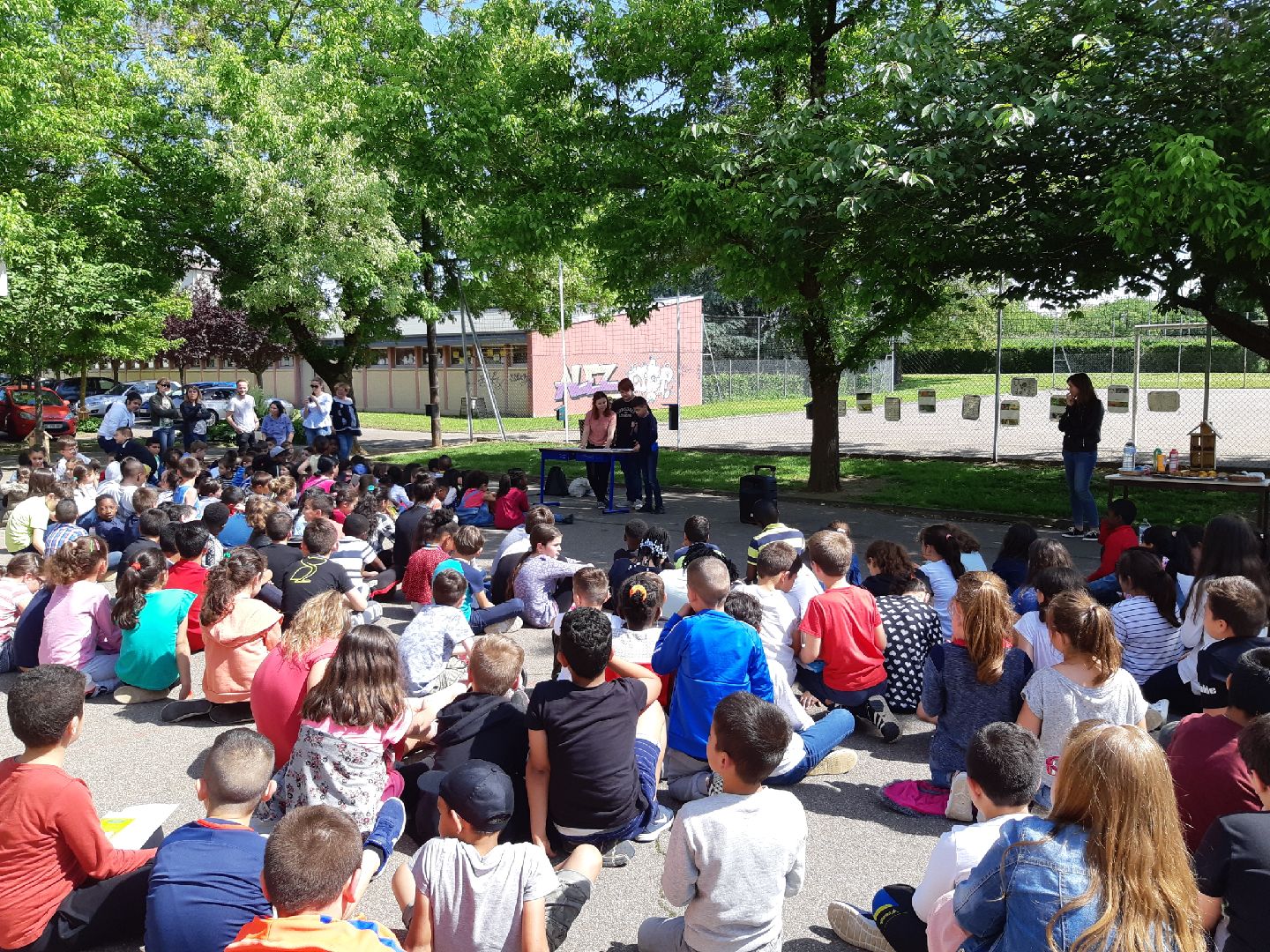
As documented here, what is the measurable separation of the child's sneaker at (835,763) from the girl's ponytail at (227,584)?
3.53 m

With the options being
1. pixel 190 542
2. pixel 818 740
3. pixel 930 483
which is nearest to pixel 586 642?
pixel 818 740

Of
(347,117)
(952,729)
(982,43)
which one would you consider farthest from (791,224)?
(347,117)

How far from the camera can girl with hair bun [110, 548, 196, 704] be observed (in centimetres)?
658

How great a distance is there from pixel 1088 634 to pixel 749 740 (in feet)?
6.24

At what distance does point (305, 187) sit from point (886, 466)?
13041mm

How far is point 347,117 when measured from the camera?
20.2 m

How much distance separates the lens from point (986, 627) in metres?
4.74

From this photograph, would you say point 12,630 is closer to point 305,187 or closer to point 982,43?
point 982,43

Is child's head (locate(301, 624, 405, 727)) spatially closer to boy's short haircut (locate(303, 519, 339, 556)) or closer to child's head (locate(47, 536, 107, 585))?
boy's short haircut (locate(303, 519, 339, 556))

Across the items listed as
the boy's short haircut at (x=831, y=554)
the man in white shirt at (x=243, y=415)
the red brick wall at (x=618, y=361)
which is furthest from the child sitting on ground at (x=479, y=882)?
the red brick wall at (x=618, y=361)

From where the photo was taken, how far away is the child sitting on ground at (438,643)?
18.9 feet

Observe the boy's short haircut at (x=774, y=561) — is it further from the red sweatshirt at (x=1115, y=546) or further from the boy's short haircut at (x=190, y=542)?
the boy's short haircut at (x=190, y=542)

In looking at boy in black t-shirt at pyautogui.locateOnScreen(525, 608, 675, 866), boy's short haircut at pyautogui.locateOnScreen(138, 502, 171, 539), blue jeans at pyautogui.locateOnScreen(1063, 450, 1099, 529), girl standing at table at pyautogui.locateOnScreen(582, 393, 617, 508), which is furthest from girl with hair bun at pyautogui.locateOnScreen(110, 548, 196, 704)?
blue jeans at pyautogui.locateOnScreen(1063, 450, 1099, 529)

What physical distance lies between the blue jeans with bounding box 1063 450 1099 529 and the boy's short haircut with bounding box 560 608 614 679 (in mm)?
9046
